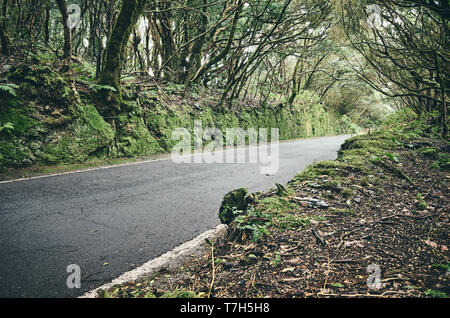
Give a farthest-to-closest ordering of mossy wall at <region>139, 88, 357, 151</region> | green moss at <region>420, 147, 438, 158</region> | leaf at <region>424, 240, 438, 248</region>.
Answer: mossy wall at <region>139, 88, 357, 151</region>, green moss at <region>420, 147, 438, 158</region>, leaf at <region>424, 240, 438, 248</region>

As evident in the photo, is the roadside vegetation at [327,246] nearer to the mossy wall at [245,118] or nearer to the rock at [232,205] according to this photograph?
the rock at [232,205]

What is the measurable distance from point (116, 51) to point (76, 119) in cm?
256

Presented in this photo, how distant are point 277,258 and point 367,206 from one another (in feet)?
5.65

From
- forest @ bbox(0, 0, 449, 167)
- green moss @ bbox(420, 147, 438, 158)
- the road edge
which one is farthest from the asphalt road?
green moss @ bbox(420, 147, 438, 158)

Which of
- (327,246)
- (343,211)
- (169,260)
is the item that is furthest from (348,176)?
(169,260)

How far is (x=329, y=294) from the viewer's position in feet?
5.88

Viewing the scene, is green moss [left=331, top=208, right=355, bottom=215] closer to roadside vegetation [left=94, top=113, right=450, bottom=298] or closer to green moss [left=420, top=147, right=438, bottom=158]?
roadside vegetation [left=94, top=113, right=450, bottom=298]

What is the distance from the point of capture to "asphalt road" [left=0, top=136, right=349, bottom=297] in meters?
2.33

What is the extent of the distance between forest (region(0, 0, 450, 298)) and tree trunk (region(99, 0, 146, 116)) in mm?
33

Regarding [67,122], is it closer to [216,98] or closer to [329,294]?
[329,294]

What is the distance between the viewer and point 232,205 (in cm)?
318
